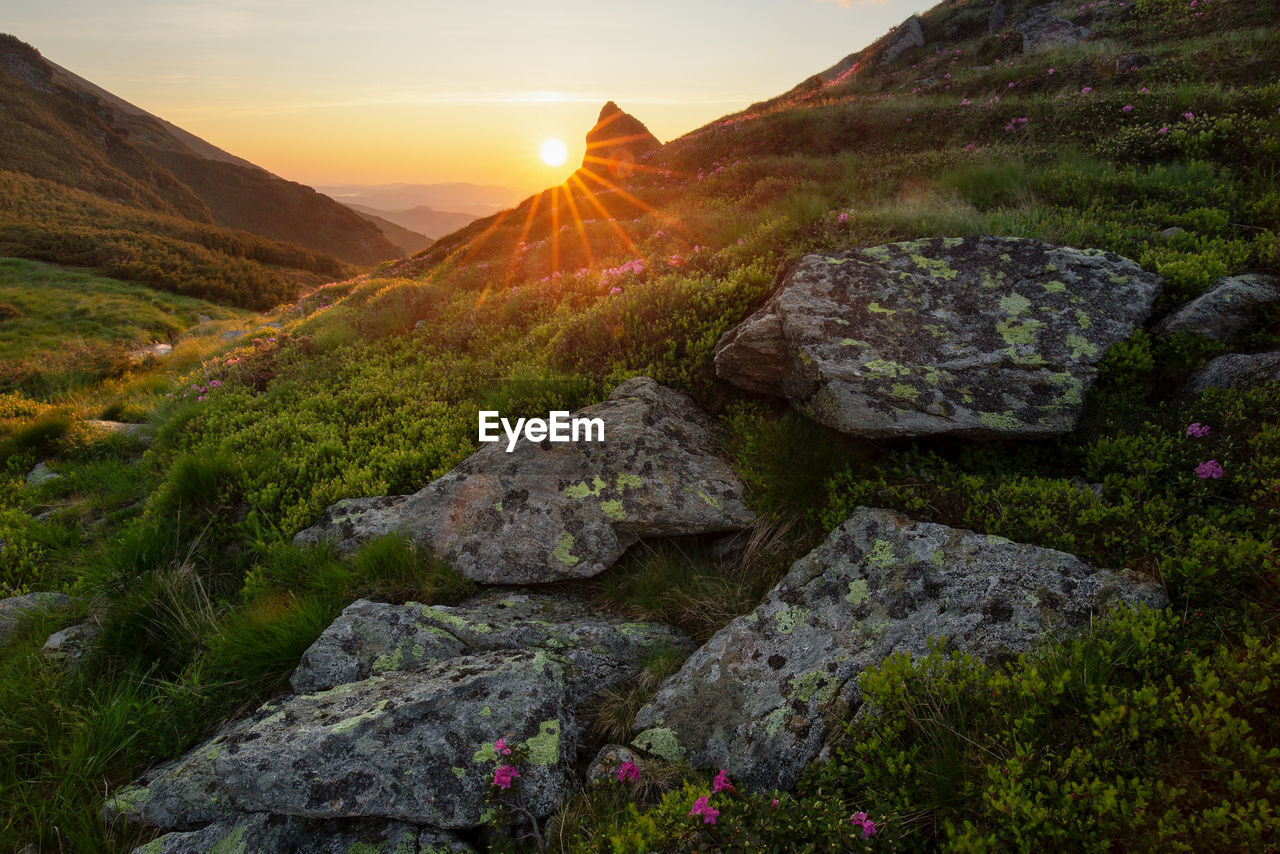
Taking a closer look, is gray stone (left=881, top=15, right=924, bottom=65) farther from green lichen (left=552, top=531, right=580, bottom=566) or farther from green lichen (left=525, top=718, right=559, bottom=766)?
green lichen (left=525, top=718, right=559, bottom=766)

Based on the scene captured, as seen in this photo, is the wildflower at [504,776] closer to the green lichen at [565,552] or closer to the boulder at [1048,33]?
the green lichen at [565,552]

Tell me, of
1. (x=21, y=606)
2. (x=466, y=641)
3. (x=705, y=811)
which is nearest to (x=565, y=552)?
(x=466, y=641)

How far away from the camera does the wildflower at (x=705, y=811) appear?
9.03 ft

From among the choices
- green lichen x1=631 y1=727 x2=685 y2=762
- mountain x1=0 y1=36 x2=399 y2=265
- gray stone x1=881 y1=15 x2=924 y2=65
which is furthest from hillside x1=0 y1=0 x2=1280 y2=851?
A: mountain x1=0 y1=36 x2=399 y2=265

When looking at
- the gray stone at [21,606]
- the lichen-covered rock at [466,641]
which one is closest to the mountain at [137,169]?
the gray stone at [21,606]

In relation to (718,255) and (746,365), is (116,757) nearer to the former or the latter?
(746,365)

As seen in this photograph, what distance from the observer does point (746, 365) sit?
226 inches

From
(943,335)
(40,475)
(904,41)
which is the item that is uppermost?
(904,41)

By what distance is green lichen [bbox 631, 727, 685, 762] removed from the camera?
348 centimetres

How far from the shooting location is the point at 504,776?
326 centimetres

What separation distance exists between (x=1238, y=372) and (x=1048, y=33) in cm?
2522

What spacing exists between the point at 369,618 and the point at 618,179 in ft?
69.8

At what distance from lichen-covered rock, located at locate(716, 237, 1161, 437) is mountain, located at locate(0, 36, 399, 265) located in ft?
289

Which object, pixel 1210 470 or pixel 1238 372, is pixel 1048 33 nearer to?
pixel 1238 372
